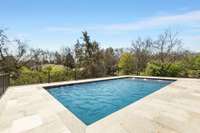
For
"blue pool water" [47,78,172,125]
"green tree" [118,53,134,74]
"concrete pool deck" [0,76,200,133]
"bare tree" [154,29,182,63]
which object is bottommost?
"blue pool water" [47,78,172,125]

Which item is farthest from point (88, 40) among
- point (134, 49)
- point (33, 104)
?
point (33, 104)

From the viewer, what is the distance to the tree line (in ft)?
43.7

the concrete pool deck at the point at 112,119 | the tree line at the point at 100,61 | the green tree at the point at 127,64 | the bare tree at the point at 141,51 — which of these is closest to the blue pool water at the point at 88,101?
the concrete pool deck at the point at 112,119

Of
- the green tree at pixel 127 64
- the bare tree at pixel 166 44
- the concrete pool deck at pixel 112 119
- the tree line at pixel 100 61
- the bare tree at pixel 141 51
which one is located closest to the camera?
the concrete pool deck at pixel 112 119

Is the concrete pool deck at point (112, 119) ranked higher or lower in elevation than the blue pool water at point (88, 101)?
higher

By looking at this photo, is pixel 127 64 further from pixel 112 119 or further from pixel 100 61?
pixel 112 119

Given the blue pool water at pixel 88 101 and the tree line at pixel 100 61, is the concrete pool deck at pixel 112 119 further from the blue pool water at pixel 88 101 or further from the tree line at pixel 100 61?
the tree line at pixel 100 61

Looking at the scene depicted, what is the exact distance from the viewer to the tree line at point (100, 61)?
1331cm

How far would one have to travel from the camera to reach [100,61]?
19078 millimetres

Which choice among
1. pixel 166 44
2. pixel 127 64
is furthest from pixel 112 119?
pixel 166 44

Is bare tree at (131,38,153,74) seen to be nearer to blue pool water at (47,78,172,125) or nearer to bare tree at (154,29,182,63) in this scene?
bare tree at (154,29,182,63)

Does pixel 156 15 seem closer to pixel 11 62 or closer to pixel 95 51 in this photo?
pixel 95 51

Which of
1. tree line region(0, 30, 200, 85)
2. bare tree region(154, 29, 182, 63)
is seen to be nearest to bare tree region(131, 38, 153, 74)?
tree line region(0, 30, 200, 85)

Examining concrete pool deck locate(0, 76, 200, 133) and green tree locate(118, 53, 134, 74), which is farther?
green tree locate(118, 53, 134, 74)
